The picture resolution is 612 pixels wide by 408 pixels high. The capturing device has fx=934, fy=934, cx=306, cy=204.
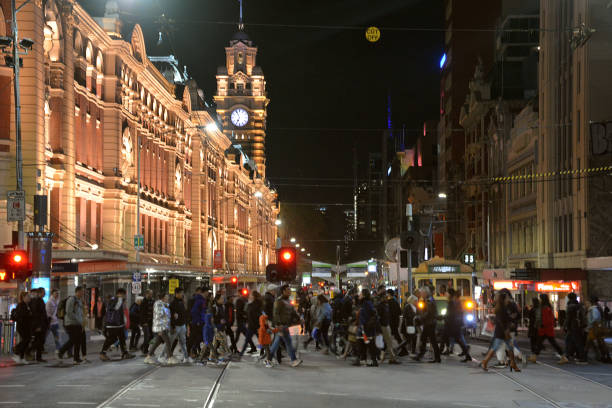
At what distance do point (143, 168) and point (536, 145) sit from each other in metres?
23.9

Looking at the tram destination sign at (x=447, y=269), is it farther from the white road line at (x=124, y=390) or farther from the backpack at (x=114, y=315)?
the white road line at (x=124, y=390)

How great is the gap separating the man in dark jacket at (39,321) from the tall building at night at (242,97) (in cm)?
13784

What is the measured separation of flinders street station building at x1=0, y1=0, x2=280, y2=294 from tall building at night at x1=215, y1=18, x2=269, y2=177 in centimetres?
7381

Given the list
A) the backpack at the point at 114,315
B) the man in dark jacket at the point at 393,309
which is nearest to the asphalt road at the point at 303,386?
the backpack at the point at 114,315

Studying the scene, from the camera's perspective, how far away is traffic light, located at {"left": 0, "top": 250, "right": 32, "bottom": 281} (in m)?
24.6

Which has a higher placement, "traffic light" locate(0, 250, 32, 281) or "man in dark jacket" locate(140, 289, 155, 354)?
"traffic light" locate(0, 250, 32, 281)

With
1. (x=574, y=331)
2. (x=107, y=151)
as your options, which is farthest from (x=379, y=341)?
(x=107, y=151)

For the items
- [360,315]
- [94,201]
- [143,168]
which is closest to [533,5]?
[143,168]

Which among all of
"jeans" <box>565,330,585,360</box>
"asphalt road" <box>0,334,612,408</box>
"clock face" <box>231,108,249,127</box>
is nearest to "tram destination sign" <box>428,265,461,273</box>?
"jeans" <box>565,330,585,360</box>

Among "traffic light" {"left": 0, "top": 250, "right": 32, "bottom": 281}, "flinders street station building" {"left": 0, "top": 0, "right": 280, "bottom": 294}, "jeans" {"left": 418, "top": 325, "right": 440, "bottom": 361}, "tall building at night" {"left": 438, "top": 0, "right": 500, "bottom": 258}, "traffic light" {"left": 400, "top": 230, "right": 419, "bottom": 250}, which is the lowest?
"jeans" {"left": 418, "top": 325, "right": 440, "bottom": 361}

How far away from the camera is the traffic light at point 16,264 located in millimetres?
24562

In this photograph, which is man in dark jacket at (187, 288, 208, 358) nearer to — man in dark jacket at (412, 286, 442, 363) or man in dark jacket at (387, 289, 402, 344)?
man in dark jacket at (387, 289, 402, 344)

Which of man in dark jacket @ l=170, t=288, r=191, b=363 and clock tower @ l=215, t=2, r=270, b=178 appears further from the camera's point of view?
clock tower @ l=215, t=2, r=270, b=178

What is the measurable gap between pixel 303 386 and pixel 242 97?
483 ft
